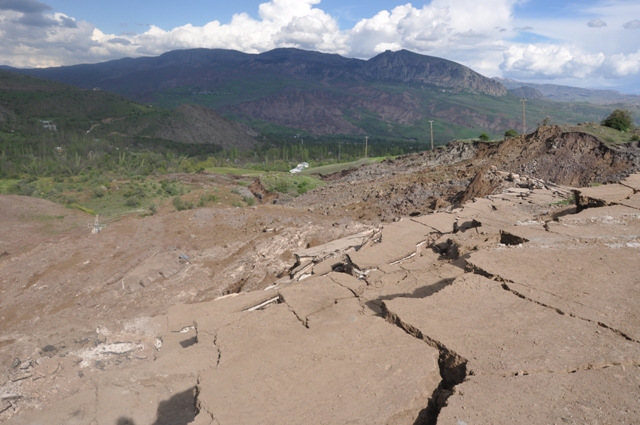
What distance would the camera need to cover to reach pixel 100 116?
75000mm

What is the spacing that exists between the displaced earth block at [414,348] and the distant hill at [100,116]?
68.5m

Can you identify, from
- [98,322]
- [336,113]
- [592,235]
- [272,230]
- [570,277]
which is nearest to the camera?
[570,277]

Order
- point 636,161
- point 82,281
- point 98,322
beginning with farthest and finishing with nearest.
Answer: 1. point 636,161
2. point 82,281
3. point 98,322

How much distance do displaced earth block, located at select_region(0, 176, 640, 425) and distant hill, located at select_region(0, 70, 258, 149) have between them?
68488 mm

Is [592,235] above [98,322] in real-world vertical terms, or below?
above

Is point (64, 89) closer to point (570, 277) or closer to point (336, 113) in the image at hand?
point (336, 113)

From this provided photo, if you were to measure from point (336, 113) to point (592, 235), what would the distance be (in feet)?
483

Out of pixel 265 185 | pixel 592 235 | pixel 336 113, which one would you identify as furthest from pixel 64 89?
pixel 592 235

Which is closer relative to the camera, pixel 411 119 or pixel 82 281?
pixel 82 281

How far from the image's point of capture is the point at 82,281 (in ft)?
38.6

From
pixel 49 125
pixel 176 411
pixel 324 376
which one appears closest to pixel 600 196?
pixel 324 376

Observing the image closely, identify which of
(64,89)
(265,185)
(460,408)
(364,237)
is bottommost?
(265,185)

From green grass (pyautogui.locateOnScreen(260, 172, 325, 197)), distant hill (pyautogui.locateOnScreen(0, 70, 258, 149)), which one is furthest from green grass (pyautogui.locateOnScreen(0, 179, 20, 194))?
distant hill (pyautogui.locateOnScreen(0, 70, 258, 149))

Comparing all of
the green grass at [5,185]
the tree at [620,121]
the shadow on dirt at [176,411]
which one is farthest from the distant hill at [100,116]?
the shadow on dirt at [176,411]
